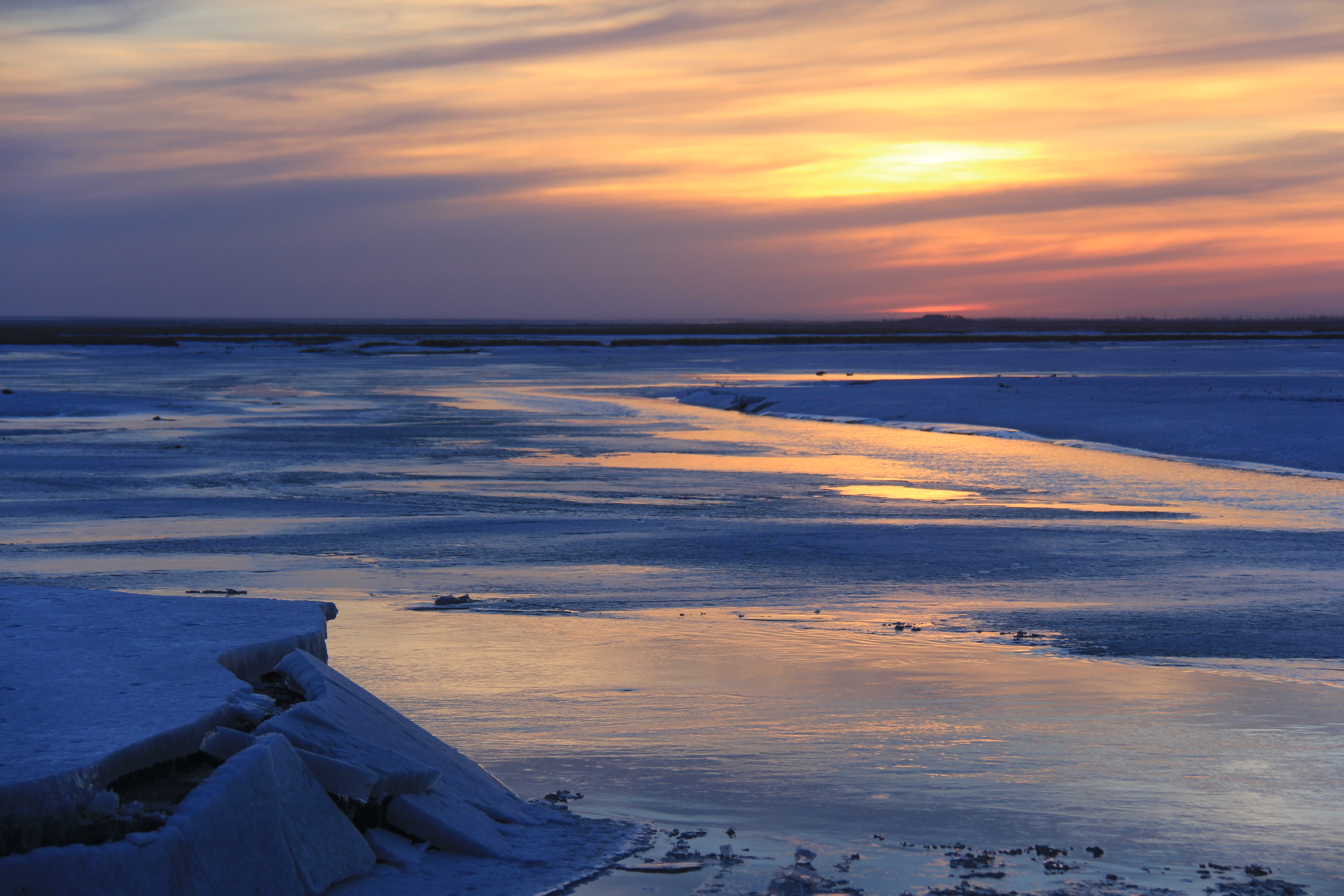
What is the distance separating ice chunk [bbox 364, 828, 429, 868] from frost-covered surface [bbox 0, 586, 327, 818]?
2.23 ft

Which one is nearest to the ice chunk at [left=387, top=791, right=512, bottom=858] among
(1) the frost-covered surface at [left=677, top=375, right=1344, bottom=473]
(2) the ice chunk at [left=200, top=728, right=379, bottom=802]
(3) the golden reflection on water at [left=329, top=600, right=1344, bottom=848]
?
(2) the ice chunk at [left=200, top=728, right=379, bottom=802]

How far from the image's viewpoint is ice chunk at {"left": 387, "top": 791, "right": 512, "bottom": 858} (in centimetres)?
451

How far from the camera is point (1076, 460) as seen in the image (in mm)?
19703

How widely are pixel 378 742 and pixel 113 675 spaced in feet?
Answer: 3.40

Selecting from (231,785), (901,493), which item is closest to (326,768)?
(231,785)

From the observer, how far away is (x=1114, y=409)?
26750mm

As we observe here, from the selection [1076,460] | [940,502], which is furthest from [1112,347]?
[940,502]

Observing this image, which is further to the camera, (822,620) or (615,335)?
(615,335)

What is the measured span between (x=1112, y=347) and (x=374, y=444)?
230ft

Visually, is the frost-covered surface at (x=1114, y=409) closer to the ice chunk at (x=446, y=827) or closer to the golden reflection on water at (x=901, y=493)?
the golden reflection on water at (x=901, y=493)

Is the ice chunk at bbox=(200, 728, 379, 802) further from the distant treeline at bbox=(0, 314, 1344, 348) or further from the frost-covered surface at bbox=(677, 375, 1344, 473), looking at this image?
the distant treeline at bbox=(0, 314, 1344, 348)

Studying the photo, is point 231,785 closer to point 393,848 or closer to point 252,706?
point 393,848

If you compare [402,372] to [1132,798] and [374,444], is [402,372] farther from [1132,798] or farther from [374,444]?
[1132,798]

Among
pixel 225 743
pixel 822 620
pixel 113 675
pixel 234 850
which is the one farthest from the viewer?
pixel 822 620
